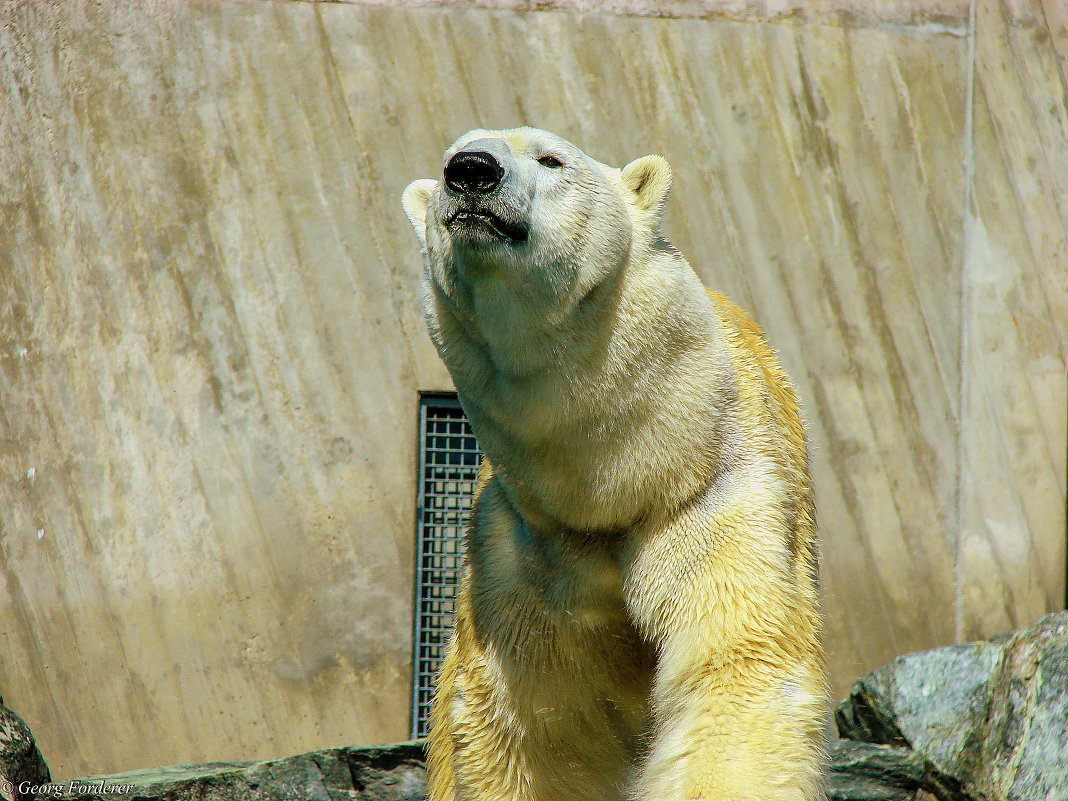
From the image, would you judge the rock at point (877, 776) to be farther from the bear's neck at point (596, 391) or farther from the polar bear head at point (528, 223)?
the polar bear head at point (528, 223)

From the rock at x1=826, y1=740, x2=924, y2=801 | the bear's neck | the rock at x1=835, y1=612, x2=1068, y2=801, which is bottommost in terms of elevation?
the rock at x1=826, y1=740, x2=924, y2=801

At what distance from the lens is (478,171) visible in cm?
209

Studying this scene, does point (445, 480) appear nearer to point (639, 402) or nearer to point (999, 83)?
point (639, 402)

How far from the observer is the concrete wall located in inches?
216

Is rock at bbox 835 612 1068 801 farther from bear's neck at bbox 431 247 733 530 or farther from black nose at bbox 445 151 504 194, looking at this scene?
black nose at bbox 445 151 504 194

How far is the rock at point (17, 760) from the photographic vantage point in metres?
4.14

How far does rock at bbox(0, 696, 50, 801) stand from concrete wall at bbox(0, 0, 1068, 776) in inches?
40.6

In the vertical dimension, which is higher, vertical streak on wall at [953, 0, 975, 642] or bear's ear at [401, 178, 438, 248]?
bear's ear at [401, 178, 438, 248]

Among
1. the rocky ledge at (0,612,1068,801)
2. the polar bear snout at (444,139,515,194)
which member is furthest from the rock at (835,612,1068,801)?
the polar bear snout at (444,139,515,194)

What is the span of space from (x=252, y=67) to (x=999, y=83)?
431 centimetres

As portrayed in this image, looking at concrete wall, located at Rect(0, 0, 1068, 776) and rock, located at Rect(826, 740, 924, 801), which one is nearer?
rock, located at Rect(826, 740, 924, 801)

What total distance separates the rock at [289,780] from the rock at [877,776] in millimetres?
1859

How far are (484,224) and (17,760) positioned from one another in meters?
3.48

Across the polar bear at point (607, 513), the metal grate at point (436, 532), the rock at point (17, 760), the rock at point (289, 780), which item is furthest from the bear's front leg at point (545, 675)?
the metal grate at point (436, 532)
